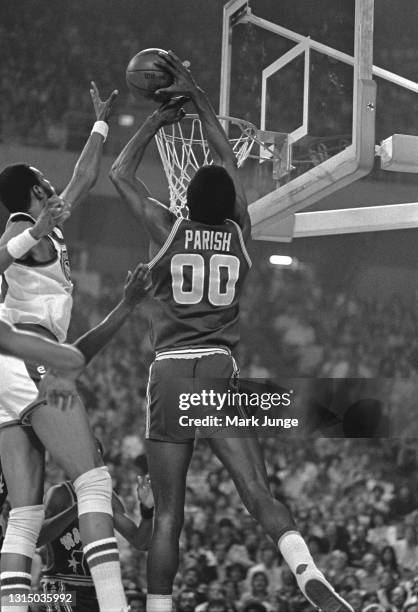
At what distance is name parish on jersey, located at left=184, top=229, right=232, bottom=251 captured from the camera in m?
4.22

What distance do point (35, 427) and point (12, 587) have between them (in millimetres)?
565

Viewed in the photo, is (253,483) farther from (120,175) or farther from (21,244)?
(120,175)

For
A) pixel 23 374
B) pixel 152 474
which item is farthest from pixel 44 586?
pixel 23 374

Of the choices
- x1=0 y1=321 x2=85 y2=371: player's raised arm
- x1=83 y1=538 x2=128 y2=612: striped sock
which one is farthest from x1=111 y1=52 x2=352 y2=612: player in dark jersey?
x1=0 y1=321 x2=85 y2=371: player's raised arm

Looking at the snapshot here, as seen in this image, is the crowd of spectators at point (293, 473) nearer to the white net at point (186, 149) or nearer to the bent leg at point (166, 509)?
the white net at point (186, 149)

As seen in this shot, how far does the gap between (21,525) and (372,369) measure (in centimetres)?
832

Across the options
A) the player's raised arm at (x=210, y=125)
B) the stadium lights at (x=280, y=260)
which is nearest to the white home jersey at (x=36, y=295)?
the player's raised arm at (x=210, y=125)

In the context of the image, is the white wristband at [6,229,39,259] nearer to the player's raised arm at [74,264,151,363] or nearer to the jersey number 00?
the player's raised arm at [74,264,151,363]

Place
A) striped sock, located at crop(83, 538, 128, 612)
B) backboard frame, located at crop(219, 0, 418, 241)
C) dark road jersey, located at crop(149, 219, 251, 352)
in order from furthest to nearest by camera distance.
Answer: backboard frame, located at crop(219, 0, 418, 241), dark road jersey, located at crop(149, 219, 251, 352), striped sock, located at crop(83, 538, 128, 612)

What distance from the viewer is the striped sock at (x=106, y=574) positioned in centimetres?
332

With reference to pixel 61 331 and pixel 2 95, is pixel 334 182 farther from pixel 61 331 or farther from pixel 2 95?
pixel 2 95

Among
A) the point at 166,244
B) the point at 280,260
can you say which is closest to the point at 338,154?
the point at 166,244

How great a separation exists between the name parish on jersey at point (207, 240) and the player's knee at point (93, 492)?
3.81 feet

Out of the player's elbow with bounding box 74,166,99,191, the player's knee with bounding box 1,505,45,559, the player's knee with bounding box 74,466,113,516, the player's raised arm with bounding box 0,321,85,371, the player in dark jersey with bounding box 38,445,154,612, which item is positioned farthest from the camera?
the player in dark jersey with bounding box 38,445,154,612
